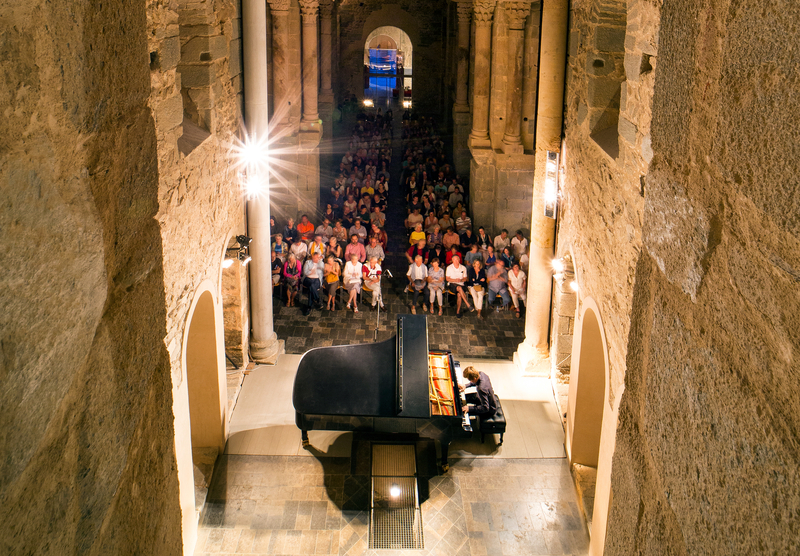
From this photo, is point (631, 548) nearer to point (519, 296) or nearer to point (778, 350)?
point (778, 350)

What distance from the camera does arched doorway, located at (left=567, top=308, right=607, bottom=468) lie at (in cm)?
920

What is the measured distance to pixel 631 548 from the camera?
191 cm

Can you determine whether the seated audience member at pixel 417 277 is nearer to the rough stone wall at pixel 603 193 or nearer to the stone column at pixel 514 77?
the rough stone wall at pixel 603 193

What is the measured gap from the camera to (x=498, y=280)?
13.9 m

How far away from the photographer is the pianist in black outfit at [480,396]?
9.91 m

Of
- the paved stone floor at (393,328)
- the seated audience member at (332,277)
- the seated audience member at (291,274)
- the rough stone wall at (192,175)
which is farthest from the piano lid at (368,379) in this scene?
the seated audience member at (291,274)

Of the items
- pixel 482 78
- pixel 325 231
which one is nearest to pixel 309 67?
pixel 482 78

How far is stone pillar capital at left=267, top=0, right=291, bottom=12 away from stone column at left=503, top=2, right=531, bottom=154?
4704 mm

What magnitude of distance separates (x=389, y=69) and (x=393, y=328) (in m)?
37.6

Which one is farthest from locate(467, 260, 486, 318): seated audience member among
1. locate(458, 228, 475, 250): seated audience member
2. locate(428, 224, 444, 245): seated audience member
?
locate(458, 228, 475, 250): seated audience member

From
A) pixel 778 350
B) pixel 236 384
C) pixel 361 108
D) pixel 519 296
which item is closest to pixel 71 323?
pixel 778 350

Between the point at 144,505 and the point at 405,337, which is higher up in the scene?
the point at 144,505

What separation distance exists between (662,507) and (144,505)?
1.23 m

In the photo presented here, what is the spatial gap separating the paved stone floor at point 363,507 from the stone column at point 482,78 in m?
9.96
